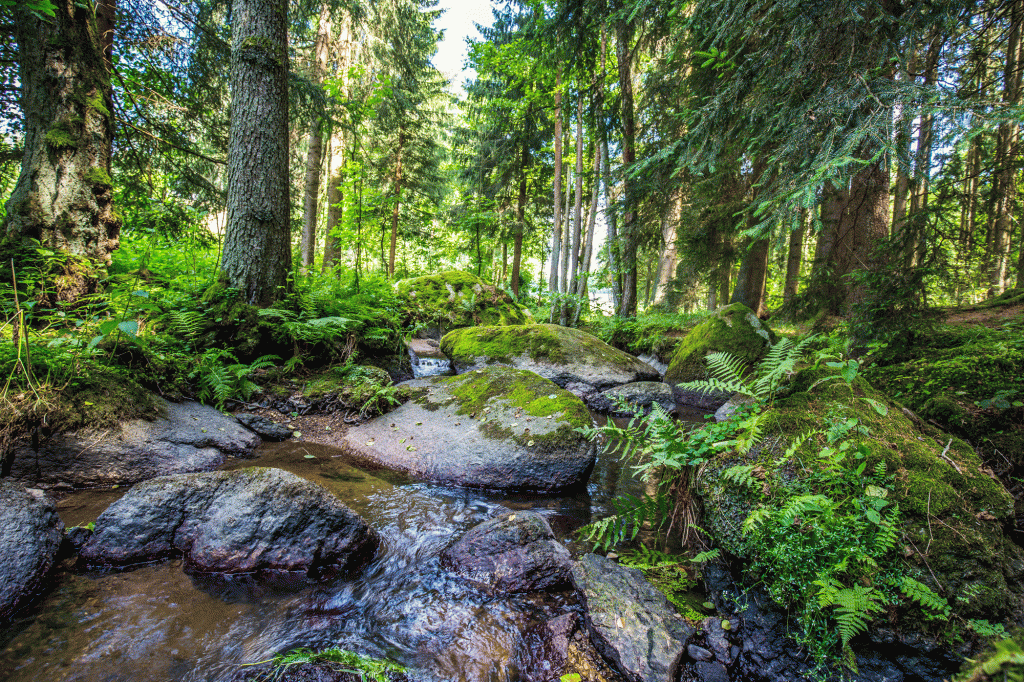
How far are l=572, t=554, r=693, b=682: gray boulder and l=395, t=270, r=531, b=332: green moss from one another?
8.80 meters

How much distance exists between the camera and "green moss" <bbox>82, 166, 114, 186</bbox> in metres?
4.60

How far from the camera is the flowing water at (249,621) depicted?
1824 millimetres

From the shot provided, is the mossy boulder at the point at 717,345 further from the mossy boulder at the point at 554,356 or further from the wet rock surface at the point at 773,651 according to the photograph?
the wet rock surface at the point at 773,651

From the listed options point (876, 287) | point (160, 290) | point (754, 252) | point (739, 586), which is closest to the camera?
point (739, 586)

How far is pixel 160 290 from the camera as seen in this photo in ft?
15.2

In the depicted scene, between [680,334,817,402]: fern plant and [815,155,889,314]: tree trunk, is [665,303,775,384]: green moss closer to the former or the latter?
[815,155,889,314]: tree trunk

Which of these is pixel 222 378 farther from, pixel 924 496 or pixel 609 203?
pixel 609 203

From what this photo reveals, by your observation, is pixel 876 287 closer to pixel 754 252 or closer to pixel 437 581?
pixel 437 581

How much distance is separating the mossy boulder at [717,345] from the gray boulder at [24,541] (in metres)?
7.76

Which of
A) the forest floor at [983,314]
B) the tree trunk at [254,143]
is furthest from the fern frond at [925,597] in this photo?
the tree trunk at [254,143]

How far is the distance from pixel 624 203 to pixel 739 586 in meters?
9.40

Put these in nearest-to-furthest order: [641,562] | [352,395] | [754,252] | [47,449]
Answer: [641,562]
[47,449]
[352,395]
[754,252]

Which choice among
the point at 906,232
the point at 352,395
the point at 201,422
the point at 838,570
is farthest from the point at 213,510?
the point at 906,232

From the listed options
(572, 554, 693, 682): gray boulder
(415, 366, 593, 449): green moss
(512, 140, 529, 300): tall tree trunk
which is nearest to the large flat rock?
(415, 366, 593, 449): green moss
